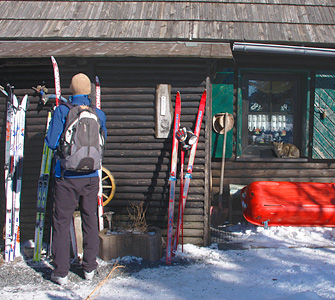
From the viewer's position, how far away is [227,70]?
19.3 feet

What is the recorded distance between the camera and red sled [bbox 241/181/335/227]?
5.22m

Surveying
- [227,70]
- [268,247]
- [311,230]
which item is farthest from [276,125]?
[268,247]

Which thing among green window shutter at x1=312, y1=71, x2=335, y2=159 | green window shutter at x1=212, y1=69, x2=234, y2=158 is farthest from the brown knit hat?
green window shutter at x1=312, y1=71, x2=335, y2=159

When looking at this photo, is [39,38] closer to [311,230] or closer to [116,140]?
[116,140]

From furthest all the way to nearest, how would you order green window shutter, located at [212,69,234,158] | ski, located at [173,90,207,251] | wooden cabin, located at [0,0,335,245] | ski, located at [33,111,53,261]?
green window shutter, located at [212,69,234,158]
wooden cabin, located at [0,0,335,245]
ski, located at [173,90,207,251]
ski, located at [33,111,53,261]

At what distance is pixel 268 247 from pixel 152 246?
5.52 feet

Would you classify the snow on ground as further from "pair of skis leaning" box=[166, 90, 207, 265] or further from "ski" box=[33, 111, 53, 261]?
"pair of skis leaning" box=[166, 90, 207, 265]

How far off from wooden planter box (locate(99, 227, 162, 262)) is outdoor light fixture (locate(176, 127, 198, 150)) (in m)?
1.27

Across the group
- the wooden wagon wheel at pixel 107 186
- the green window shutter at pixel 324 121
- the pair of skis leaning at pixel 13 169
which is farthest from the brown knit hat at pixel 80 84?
the green window shutter at pixel 324 121

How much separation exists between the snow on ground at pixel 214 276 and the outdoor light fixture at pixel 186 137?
→ 4.85 ft

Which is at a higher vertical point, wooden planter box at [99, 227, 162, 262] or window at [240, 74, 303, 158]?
window at [240, 74, 303, 158]

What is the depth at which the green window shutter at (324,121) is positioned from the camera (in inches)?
234

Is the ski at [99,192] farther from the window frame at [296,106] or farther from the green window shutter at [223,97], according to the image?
the window frame at [296,106]

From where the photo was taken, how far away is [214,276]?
3859 mm
